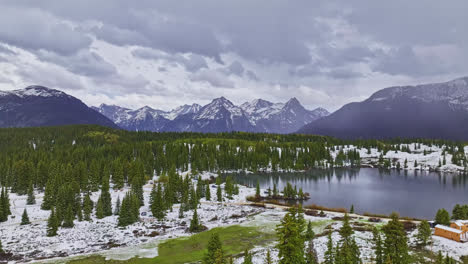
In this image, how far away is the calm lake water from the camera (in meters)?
102

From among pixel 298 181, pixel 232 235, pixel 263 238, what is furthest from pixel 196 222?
pixel 298 181

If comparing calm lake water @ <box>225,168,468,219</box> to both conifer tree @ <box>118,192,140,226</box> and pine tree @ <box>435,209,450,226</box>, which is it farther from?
conifer tree @ <box>118,192,140,226</box>

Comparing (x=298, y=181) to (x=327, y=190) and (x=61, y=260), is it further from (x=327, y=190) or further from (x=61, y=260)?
(x=61, y=260)

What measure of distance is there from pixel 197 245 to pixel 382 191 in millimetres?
104173

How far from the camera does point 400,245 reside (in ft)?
139

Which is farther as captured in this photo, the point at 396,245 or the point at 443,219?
the point at 443,219

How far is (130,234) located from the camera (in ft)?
231

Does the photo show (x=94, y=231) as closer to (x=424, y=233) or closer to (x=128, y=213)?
(x=128, y=213)

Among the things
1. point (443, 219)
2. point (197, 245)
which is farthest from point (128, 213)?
point (443, 219)

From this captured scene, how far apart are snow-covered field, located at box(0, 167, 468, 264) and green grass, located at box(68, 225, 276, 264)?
2.48 meters

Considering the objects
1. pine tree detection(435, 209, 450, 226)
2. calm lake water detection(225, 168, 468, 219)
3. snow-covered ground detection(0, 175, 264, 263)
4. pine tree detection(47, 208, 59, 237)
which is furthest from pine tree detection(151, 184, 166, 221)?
pine tree detection(435, 209, 450, 226)

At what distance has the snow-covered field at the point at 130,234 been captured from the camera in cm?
5669

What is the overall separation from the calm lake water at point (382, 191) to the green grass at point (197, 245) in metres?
46.1

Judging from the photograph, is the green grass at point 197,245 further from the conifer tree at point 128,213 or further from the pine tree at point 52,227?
the pine tree at point 52,227
